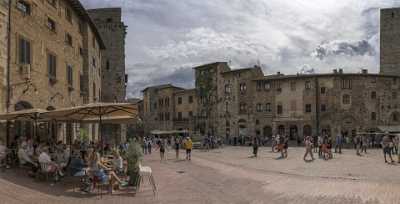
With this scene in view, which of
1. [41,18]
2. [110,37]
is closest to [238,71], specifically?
[110,37]

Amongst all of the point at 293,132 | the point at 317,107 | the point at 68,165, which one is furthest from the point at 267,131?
the point at 68,165

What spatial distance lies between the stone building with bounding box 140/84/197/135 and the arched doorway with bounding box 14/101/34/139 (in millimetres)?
45868

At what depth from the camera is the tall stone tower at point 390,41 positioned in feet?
196

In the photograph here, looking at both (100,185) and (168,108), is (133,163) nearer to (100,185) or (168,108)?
(100,185)

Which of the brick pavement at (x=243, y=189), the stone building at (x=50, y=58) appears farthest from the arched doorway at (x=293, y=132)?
the brick pavement at (x=243, y=189)

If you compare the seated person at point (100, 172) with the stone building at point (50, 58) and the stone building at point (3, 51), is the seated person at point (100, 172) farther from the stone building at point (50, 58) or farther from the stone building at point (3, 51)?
the stone building at point (50, 58)

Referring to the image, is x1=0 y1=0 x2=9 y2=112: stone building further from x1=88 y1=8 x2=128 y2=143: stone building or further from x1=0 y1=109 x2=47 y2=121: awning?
x1=88 y1=8 x2=128 y2=143: stone building

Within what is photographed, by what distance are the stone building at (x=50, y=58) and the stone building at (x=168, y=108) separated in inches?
1429

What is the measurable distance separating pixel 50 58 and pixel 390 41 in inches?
2132

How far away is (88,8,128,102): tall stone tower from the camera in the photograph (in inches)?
1688

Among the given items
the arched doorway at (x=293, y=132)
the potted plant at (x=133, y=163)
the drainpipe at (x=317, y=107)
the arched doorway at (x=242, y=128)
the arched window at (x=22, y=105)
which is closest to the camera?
the potted plant at (x=133, y=163)

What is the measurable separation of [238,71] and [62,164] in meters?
45.5

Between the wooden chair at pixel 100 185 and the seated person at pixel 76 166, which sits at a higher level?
the seated person at pixel 76 166

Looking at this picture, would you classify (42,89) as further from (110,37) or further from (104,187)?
(110,37)
